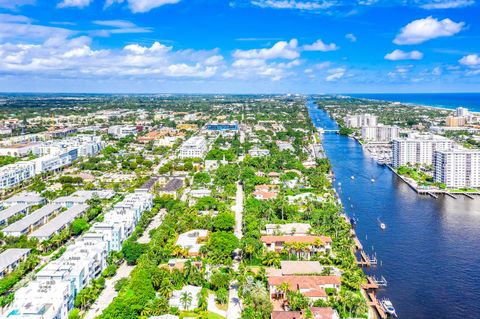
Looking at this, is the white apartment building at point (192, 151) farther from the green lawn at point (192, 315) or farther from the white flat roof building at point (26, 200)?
the green lawn at point (192, 315)

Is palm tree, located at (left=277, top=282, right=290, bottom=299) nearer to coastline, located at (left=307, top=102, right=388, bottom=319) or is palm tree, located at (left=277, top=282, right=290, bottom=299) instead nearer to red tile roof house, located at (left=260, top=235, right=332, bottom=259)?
coastline, located at (left=307, top=102, right=388, bottom=319)

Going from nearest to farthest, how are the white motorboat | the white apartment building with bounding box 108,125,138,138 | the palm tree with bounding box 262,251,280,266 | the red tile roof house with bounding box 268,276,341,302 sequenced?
the red tile roof house with bounding box 268,276,341,302 → the white motorboat → the palm tree with bounding box 262,251,280,266 → the white apartment building with bounding box 108,125,138,138

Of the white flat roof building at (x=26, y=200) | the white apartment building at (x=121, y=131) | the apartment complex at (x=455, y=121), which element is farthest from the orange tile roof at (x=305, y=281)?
the apartment complex at (x=455, y=121)

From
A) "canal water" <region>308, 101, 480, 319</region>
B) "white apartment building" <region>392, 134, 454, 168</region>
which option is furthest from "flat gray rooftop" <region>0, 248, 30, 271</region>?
"white apartment building" <region>392, 134, 454, 168</region>

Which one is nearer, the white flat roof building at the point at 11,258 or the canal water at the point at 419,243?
the canal water at the point at 419,243

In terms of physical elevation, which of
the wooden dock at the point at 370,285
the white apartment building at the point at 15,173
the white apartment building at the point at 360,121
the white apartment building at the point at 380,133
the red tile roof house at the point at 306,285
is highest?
the white apartment building at the point at 360,121

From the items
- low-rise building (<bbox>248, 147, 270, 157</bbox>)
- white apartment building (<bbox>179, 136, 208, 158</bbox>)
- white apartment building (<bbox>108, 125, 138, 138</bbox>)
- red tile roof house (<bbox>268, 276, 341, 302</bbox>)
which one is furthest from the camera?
white apartment building (<bbox>108, 125, 138, 138</bbox>)

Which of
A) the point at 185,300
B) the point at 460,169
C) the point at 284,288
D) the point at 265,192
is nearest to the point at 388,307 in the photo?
the point at 284,288

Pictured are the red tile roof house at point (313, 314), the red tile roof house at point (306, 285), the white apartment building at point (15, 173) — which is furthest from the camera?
the white apartment building at point (15, 173)
